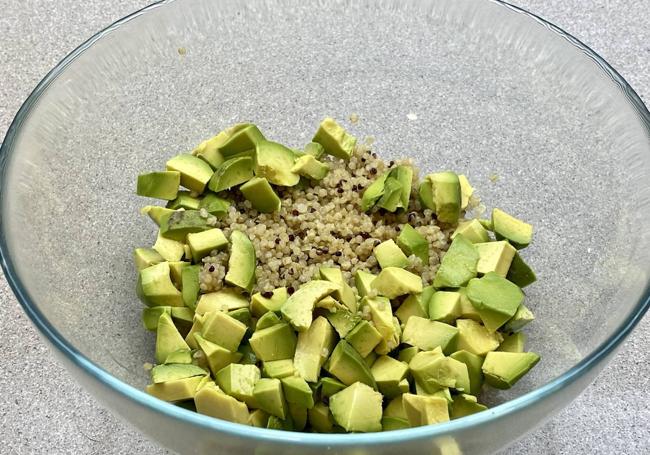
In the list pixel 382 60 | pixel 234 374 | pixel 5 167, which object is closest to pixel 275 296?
pixel 234 374

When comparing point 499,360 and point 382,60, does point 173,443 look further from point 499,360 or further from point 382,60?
point 382,60

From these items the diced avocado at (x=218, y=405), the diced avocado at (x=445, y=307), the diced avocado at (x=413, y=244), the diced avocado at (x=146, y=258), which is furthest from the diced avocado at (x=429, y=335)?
the diced avocado at (x=146, y=258)

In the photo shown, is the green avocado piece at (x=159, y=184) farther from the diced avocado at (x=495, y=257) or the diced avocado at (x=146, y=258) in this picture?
the diced avocado at (x=495, y=257)

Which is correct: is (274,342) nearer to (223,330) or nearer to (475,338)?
(223,330)

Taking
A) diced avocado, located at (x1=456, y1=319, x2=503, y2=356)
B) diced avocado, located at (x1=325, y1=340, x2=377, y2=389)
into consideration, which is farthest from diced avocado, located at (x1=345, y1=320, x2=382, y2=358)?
diced avocado, located at (x1=456, y1=319, x2=503, y2=356)

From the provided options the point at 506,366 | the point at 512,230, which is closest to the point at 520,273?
the point at 512,230
